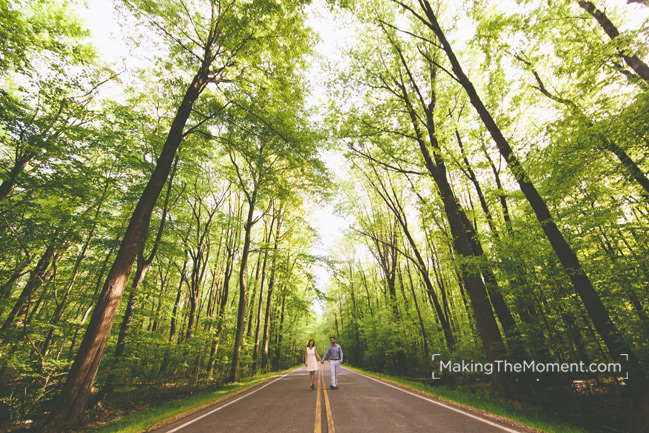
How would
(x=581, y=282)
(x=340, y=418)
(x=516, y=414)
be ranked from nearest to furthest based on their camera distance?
(x=340, y=418) < (x=516, y=414) < (x=581, y=282)

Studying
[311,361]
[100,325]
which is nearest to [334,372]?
[311,361]

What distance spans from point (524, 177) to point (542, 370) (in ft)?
20.3

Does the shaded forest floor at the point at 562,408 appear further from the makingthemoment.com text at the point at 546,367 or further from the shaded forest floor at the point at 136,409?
the shaded forest floor at the point at 136,409

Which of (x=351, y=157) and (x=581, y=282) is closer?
(x=581, y=282)

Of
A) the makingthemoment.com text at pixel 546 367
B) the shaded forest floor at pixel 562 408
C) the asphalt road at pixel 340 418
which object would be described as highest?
the makingthemoment.com text at pixel 546 367

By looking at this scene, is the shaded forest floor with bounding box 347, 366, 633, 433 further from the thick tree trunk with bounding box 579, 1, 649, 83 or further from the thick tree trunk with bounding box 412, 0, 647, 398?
the thick tree trunk with bounding box 579, 1, 649, 83

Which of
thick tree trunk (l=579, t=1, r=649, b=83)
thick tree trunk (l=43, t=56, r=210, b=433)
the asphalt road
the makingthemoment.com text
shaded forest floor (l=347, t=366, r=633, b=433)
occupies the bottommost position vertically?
shaded forest floor (l=347, t=366, r=633, b=433)

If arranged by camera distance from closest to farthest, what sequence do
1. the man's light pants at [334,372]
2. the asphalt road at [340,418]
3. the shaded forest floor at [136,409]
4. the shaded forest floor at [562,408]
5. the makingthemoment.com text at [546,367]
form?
the asphalt road at [340,418], the shaded forest floor at [562,408], the shaded forest floor at [136,409], the makingthemoment.com text at [546,367], the man's light pants at [334,372]

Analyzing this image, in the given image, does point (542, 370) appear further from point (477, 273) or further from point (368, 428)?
point (368, 428)

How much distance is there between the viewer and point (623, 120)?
17.9 ft

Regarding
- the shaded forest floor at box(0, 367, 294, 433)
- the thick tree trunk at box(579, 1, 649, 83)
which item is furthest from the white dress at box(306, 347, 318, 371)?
the thick tree trunk at box(579, 1, 649, 83)

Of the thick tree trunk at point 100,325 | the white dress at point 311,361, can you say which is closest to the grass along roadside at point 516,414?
the white dress at point 311,361

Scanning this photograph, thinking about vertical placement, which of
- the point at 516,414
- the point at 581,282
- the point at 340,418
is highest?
the point at 581,282

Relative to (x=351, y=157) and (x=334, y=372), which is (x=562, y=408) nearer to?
(x=334, y=372)
